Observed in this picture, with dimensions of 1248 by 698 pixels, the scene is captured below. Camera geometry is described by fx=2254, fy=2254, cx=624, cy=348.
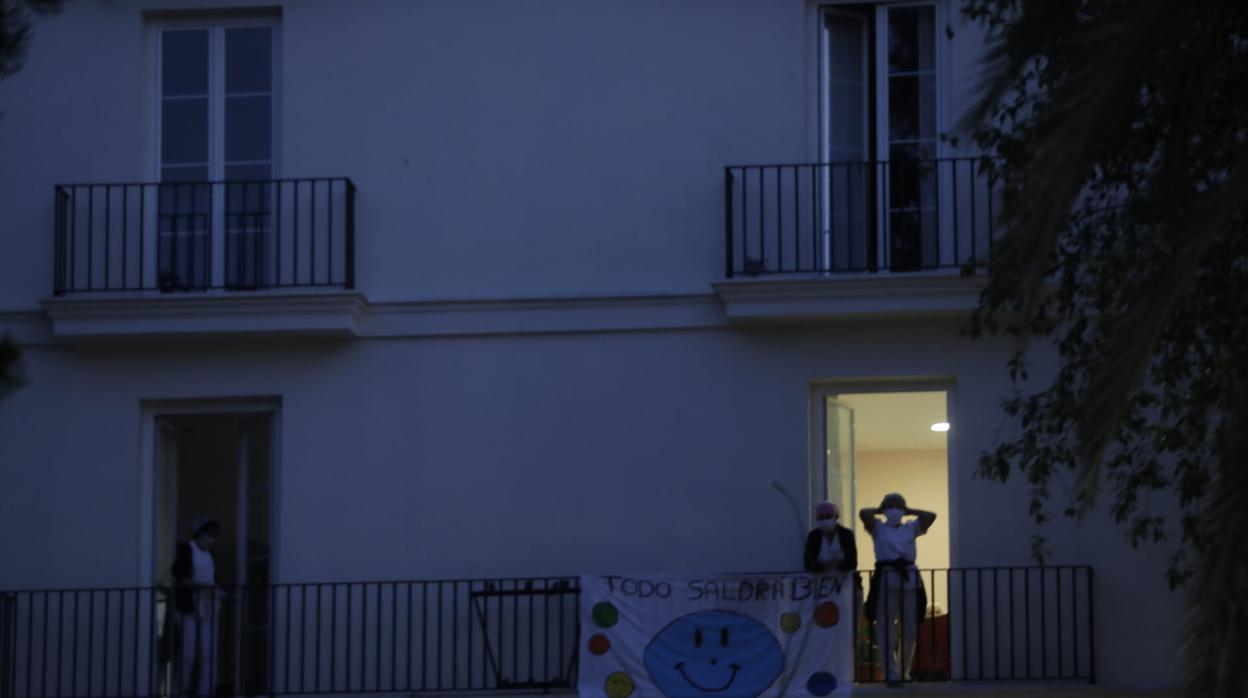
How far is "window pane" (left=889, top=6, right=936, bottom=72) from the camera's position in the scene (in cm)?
1845

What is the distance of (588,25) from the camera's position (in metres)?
18.4

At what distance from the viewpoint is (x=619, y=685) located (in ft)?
56.0

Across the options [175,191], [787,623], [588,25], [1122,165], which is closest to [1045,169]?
[1122,165]

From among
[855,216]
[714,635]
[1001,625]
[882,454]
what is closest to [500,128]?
[855,216]

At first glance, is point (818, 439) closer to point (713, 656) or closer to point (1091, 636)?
point (713, 656)

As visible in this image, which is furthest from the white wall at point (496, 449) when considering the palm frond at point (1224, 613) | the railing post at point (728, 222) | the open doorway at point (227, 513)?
the palm frond at point (1224, 613)

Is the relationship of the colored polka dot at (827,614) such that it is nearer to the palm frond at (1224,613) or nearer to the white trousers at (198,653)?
the white trousers at (198,653)

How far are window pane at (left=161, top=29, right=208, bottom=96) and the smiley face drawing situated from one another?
239 inches

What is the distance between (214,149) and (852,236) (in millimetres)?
5312

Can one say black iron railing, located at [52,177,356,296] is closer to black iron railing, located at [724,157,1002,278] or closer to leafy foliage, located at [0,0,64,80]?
black iron railing, located at [724,157,1002,278]

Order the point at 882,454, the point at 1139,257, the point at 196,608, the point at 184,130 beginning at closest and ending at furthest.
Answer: the point at 1139,257 < the point at 196,608 < the point at 184,130 < the point at 882,454

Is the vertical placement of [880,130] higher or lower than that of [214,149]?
higher

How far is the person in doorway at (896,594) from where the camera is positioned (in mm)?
17016

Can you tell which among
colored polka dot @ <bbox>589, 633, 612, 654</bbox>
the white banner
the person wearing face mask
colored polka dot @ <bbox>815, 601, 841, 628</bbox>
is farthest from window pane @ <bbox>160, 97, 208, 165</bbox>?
colored polka dot @ <bbox>815, 601, 841, 628</bbox>
